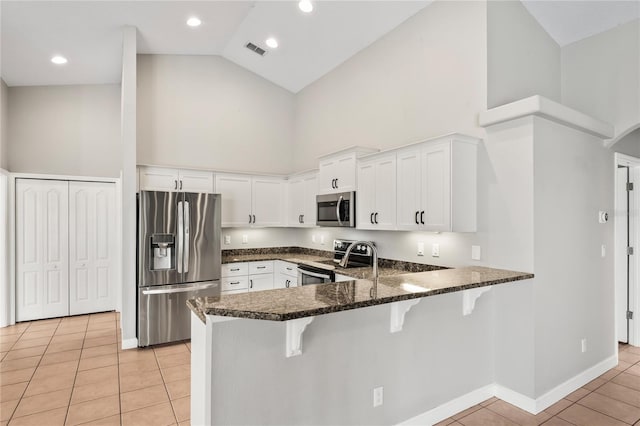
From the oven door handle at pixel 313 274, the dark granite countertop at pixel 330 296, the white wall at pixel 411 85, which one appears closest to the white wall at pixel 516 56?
the white wall at pixel 411 85

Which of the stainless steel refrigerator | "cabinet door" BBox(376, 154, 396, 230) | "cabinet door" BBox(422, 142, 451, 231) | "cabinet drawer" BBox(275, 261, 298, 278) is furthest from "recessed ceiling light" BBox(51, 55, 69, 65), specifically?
"cabinet door" BBox(422, 142, 451, 231)

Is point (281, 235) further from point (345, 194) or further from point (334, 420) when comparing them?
point (334, 420)

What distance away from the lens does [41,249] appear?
5.05 meters

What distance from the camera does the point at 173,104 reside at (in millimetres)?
5145

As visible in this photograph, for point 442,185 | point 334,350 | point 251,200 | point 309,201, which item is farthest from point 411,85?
point 334,350

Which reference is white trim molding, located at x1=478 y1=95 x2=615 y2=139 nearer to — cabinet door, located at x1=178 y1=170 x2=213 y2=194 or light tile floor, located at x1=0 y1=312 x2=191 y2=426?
light tile floor, located at x1=0 y1=312 x2=191 y2=426

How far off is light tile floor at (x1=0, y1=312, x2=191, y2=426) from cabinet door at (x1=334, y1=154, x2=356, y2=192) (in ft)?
8.44

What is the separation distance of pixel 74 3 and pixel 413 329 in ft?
14.1

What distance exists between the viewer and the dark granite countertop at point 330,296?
1.60 metres

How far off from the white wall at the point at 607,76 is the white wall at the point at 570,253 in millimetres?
307

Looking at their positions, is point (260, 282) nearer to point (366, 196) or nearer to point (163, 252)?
point (163, 252)

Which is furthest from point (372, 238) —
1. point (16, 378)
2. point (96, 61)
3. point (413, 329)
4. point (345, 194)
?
point (96, 61)

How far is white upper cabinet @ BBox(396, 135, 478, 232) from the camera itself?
2990 millimetres

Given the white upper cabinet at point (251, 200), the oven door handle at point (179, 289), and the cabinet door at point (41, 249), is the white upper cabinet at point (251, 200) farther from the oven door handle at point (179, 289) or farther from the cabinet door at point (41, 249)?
the cabinet door at point (41, 249)
